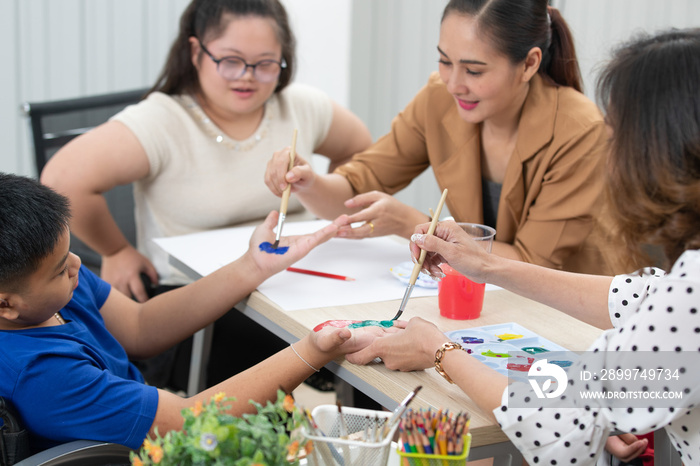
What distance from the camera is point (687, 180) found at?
0.90 metres

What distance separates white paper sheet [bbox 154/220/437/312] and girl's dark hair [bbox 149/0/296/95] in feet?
1.64

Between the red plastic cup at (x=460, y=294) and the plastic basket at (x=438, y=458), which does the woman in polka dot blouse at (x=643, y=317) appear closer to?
the plastic basket at (x=438, y=458)

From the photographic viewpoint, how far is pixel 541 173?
1709 millimetres

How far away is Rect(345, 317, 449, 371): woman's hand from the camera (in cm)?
109

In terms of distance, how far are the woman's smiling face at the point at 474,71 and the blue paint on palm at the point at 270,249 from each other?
21.7 inches

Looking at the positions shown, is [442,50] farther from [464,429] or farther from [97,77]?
[97,77]

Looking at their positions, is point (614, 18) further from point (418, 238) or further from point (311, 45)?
point (418, 238)

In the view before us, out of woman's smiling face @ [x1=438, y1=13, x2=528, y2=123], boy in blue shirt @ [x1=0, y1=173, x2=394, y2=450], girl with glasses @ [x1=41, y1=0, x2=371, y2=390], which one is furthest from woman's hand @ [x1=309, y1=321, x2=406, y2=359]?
girl with glasses @ [x1=41, y1=0, x2=371, y2=390]

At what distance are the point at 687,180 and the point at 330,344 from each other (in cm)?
55

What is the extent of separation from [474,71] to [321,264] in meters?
0.55

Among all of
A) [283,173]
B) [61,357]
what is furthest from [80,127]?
[61,357]

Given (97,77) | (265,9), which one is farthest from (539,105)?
(97,77)

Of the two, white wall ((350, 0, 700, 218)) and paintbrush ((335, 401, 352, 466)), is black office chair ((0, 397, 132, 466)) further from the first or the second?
white wall ((350, 0, 700, 218))

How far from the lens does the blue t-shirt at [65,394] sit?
1.05m
